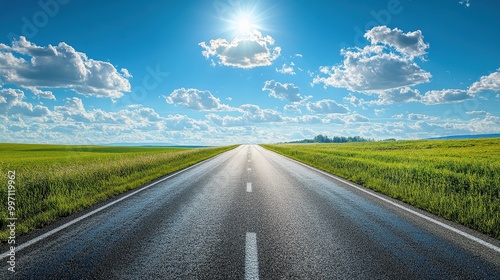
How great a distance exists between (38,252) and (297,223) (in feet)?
14.7

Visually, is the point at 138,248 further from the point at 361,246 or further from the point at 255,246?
the point at 361,246

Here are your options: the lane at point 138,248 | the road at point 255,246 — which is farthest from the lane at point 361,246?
the lane at point 138,248

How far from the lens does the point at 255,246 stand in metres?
4.84

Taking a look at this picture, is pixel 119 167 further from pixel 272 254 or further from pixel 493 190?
pixel 493 190

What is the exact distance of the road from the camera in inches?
155

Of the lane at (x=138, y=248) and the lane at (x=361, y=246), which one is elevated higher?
the lane at (x=138, y=248)

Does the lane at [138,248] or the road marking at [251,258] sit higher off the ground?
the lane at [138,248]

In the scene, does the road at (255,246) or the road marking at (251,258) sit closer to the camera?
the road marking at (251,258)

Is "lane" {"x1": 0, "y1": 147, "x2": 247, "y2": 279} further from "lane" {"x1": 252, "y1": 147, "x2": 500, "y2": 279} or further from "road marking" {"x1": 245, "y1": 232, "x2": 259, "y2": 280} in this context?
"lane" {"x1": 252, "y1": 147, "x2": 500, "y2": 279}

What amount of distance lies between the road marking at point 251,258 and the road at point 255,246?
0.05ft

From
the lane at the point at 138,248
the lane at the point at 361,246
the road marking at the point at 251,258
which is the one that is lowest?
the lane at the point at 361,246

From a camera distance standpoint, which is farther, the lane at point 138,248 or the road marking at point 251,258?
the lane at point 138,248

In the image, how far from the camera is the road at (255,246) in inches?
155

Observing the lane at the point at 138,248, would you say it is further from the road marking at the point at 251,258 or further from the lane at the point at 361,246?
the lane at the point at 361,246
